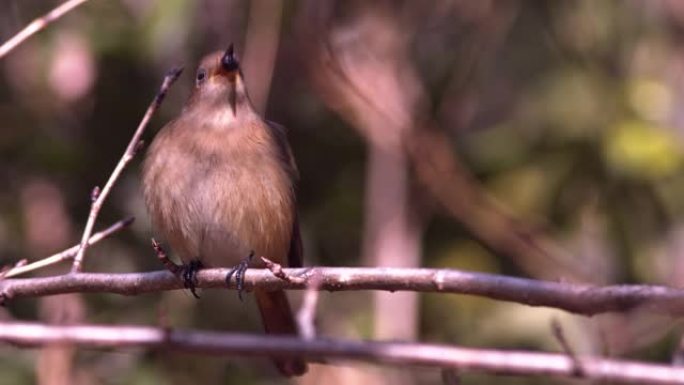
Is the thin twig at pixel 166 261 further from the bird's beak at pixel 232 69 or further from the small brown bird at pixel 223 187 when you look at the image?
the bird's beak at pixel 232 69

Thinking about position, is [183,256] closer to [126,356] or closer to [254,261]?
[254,261]

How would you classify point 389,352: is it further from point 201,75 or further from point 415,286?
point 201,75

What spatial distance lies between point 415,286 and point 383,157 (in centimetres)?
286

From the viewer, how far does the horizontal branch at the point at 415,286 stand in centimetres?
260

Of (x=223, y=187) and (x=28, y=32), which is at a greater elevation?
(x=28, y=32)

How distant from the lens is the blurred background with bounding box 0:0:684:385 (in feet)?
18.2

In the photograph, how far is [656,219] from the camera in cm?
570

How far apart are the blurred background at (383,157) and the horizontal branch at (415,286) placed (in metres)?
1.69

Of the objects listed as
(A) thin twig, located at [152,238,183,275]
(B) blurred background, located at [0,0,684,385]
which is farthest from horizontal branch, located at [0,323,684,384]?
(B) blurred background, located at [0,0,684,385]

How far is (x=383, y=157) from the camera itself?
5.88 metres

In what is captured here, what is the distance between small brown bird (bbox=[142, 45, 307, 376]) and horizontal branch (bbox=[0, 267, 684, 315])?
1.98 ft

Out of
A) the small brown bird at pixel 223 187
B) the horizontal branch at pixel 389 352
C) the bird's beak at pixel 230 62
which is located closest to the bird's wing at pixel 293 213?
the small brown bird at pixel 223 187

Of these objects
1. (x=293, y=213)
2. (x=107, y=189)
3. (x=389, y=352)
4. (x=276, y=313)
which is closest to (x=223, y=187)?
(x=293, y=213)

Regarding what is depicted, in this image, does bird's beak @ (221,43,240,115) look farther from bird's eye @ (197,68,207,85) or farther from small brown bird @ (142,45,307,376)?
bird's eye @ (197,68,207,85)
